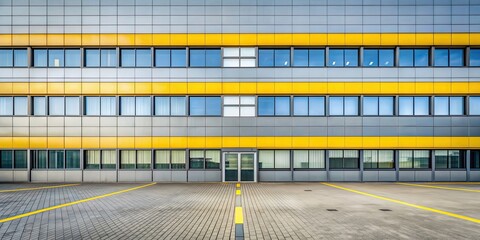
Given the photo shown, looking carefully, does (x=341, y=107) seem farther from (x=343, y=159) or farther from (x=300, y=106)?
(x=343, y=159)

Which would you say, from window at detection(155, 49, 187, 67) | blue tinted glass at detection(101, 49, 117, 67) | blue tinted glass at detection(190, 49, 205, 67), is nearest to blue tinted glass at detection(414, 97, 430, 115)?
blue tinted glass at detection(190, 49, 205, 67)

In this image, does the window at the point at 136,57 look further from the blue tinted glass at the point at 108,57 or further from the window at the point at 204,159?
the window at the point at 204,159

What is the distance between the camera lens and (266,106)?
65.2 feet

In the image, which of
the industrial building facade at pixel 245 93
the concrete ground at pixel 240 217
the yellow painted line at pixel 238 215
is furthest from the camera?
the industrial building facade at pixel 245 93

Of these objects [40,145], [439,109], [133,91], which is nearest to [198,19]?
[133,91]

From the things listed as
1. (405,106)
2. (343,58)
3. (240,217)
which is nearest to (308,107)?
(343,58)

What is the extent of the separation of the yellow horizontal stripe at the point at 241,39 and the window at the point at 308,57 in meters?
0.56

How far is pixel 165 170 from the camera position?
1964cm

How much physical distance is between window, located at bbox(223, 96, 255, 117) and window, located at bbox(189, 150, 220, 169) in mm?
3299

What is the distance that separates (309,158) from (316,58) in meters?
8.00

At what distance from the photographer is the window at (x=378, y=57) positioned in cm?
1995

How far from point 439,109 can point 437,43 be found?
17.1 feet

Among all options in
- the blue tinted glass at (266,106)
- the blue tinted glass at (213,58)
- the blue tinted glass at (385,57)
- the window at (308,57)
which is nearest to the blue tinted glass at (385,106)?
the blue tinted glass at (385,57)

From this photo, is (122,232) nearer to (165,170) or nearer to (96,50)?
(165,170)
